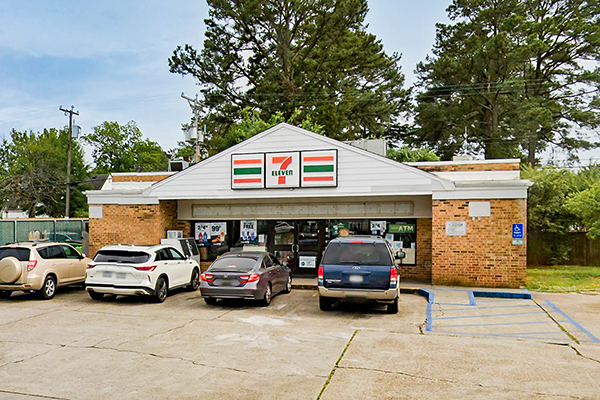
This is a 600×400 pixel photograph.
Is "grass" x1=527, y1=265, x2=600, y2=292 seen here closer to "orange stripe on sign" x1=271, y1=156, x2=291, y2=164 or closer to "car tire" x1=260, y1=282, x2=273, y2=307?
"car tire" x1=260, y1=282, x2=273, y2=307

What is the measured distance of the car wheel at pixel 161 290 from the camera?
484 inches

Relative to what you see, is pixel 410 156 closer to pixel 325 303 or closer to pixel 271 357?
pixel 325 303

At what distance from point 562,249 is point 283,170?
13966 millimetres

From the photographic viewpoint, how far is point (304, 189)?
16203mm

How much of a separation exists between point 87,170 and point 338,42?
39109mm

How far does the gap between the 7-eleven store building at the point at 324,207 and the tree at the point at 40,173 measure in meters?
30.4

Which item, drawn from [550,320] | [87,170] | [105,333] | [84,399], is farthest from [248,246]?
[87,170]

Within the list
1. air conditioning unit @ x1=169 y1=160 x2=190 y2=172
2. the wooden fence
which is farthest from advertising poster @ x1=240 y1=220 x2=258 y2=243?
the wooden fence

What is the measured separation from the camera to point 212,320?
1027 centimetres

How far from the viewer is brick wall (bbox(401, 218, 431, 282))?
16484 millimetres

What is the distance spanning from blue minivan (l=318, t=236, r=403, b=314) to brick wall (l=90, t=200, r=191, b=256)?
876cm

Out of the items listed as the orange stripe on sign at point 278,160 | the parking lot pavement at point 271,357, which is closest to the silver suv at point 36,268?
the parking lot pavement at point 271,357

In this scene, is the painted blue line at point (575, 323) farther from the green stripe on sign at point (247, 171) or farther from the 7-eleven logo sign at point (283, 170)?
the green stripe on sign at point (247, 171)

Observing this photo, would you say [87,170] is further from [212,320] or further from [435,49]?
[212,320]
